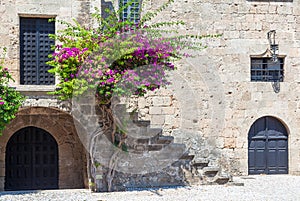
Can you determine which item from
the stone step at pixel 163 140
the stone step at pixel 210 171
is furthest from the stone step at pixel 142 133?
the stone step at pixel 210 171

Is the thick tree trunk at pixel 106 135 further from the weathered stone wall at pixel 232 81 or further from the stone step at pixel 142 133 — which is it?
the weathered stone wall at pixel 232 81

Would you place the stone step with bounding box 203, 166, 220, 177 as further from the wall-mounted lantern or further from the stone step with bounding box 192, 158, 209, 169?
the wall-mounted lantern

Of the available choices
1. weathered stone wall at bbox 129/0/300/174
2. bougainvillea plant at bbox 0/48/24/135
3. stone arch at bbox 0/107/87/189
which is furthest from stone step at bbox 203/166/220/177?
bougainvillea plant at bbox 0/48/24/135

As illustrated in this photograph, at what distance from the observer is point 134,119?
345 inches

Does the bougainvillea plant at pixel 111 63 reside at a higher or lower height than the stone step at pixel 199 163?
higher

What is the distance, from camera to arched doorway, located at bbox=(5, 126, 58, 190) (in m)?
10.2

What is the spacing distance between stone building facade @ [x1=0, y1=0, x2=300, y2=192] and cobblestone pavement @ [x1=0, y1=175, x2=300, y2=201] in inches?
69.1

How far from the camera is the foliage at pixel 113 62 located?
784cm

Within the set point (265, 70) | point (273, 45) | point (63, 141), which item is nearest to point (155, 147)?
point (63, 141)

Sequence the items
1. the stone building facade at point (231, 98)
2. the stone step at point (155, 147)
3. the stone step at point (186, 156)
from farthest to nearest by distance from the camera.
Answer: the stone building facade at point (231, 98) → the stone step at point (186, 156) → the stone step at point (155, 147)

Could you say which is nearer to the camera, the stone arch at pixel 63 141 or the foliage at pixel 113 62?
the foliage at pixel 113 62

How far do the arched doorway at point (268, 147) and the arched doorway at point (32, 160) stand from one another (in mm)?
4751

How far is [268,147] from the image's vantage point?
10828mm

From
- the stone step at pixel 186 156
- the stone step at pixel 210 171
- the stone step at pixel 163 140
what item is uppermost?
the stone step at pixel 163 140
